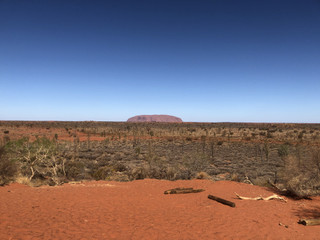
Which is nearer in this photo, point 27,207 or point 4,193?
point 27,207

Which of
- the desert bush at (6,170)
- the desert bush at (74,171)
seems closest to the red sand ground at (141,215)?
the desert bush at (6,170)

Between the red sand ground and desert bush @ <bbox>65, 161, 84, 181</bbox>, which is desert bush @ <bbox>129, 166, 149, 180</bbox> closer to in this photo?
desert bush @ <bbox>65, 161, 84, 181</bbox>

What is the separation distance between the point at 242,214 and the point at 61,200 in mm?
7359

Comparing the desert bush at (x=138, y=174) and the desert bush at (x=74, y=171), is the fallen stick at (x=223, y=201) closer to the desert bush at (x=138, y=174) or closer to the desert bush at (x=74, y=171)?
the desert bush at (x=138, y=174)

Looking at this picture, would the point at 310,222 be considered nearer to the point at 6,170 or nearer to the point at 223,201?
the point at 223,201

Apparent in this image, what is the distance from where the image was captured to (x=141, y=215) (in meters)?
7.73

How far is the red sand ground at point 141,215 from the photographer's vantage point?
6.22 m

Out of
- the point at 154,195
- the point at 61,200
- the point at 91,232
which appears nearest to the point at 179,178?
the point at 154,195

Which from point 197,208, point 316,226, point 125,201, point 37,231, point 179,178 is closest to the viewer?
point 37,231

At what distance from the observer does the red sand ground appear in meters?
6.22

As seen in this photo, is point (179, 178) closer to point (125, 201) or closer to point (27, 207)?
point (125, 201)

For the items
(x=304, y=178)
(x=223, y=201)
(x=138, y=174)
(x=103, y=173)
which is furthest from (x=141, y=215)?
(x=304, y=178)

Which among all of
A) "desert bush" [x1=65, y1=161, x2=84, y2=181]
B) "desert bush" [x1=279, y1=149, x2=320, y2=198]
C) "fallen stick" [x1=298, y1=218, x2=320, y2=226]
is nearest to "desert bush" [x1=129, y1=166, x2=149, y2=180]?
"desert bush" [x1=65, y1=161, x2=84, y2=181]

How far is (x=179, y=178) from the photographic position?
14656 millimetres
